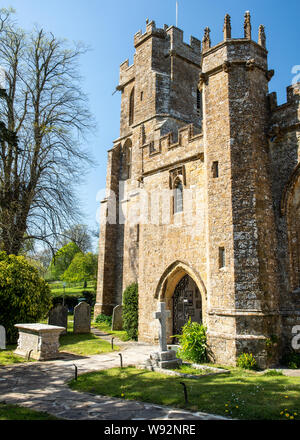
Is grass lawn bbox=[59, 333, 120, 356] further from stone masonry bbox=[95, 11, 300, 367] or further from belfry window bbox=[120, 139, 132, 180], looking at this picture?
belfry window bbox=[120, 139, 132, 180]

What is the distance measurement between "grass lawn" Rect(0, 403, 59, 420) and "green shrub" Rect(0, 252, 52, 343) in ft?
25.2

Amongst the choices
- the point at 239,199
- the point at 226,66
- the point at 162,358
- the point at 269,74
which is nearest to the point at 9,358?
the point at 162,358

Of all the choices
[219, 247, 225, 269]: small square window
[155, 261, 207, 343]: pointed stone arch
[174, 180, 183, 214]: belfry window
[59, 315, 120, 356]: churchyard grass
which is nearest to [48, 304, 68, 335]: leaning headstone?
[59, 315, 120, 356]: churchyard grass

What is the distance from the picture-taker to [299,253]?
998 cm

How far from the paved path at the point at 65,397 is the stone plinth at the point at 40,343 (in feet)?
1.47

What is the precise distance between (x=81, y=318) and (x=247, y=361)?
29.0 ft

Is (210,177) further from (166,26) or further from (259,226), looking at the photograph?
(166,26)

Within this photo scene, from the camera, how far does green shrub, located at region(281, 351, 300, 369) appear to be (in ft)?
29.3

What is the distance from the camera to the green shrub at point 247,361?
8555 mm

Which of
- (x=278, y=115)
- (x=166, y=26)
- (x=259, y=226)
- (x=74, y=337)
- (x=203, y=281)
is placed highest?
(x=166, y=26)

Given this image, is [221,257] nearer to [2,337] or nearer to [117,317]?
[2,337]

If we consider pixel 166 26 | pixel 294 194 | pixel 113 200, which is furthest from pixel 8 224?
pixel 166 26

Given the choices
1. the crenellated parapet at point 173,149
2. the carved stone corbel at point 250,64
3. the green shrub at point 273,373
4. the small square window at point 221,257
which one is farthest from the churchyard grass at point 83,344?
the carved stone corbel at point 250,64
